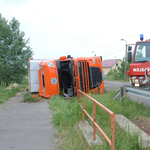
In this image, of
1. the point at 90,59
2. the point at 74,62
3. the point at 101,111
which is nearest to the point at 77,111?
the point at 101,111

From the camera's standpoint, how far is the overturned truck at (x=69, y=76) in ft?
40.5

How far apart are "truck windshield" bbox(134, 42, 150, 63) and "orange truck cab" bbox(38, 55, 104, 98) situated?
2.90m

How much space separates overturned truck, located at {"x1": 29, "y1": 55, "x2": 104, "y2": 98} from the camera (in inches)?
486

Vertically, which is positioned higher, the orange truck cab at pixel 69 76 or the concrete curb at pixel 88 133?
the orange truck cab at pixel 69 76

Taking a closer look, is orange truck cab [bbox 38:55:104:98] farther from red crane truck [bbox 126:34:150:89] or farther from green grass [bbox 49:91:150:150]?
green grass [bbox 49:91:150:150]

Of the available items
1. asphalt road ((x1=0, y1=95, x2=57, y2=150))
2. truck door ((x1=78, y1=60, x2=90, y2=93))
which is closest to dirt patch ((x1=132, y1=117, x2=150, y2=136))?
asphalt road ((x1=0, y1=95, x2=57, y2=150))

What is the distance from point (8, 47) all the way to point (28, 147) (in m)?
22.9

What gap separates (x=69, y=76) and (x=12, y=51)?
1458 cm

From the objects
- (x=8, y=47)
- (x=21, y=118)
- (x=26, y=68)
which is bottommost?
(x=21, y=118)

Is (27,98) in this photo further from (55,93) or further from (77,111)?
(77,111)

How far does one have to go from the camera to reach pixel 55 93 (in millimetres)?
13055

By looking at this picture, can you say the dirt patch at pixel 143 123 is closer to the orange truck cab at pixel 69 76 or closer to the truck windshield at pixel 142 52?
the truck windshield at pixel 142 52

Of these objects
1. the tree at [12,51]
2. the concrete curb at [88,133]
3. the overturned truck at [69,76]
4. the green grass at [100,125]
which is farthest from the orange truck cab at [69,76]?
the tree at [12,51]

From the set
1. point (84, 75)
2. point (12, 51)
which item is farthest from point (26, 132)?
point (12, 51)
